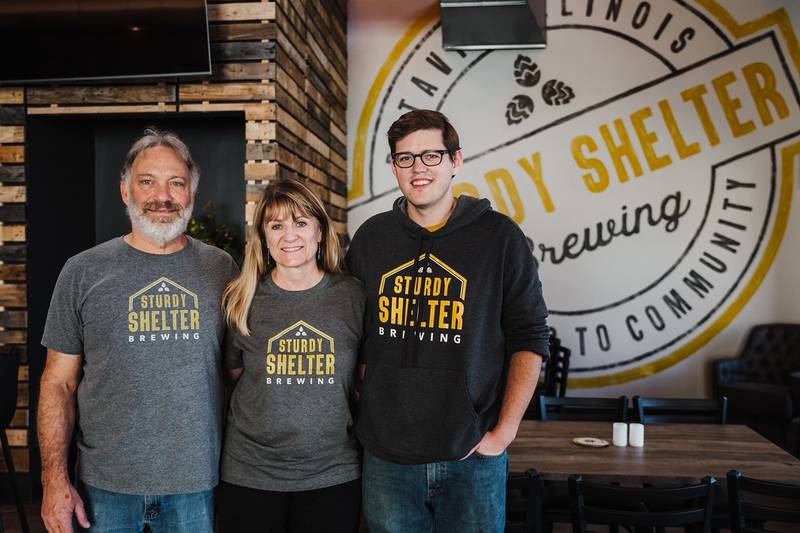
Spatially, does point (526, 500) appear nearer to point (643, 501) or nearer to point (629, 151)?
point (643, 501)

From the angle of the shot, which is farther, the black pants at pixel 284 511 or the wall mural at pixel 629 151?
the wall mural at pixel 629 151

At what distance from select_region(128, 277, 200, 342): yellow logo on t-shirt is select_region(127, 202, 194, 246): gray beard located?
0.39 ft

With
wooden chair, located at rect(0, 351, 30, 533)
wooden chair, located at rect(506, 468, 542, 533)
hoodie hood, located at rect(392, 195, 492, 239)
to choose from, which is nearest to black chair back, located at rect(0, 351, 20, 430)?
wooden chair, located at rect(0, 351, 30, 533)

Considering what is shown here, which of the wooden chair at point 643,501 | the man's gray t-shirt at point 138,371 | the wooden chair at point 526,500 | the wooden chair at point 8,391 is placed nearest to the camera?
the man's gray t-shirt at point 138,371

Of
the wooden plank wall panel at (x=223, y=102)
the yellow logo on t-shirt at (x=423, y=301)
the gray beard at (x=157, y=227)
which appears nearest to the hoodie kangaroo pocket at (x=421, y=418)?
the yellow logo on t-shirt at (x=423, y=301)

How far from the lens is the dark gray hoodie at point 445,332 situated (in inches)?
71.0

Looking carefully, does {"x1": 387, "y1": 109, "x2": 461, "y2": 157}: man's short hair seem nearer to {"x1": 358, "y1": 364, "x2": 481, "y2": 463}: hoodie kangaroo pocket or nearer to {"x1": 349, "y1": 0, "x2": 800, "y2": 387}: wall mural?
{"x1": 358, "y1": 364, "x2": 481, "y2": 463}: hoodie kangaroo pocket

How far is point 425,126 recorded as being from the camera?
6.10ft

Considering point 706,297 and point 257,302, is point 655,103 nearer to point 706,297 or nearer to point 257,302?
point 706,297

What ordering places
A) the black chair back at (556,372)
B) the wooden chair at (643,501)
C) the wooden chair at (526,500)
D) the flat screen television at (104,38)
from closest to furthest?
the wooden chair at (643,501)
the wooden chair at (526,500)
the flat screen television at (104,38)
the black chair back at (556,372)

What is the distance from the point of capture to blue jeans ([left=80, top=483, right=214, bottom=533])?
1.79m

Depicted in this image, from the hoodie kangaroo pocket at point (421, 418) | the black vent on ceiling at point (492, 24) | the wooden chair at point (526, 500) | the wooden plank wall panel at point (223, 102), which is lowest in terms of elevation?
the wooden chair at point (526, 500)

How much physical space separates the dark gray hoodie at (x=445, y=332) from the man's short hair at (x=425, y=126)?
0.20m

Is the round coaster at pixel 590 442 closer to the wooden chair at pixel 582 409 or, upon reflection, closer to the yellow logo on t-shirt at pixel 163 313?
the wooden chair at pixel 582 409
